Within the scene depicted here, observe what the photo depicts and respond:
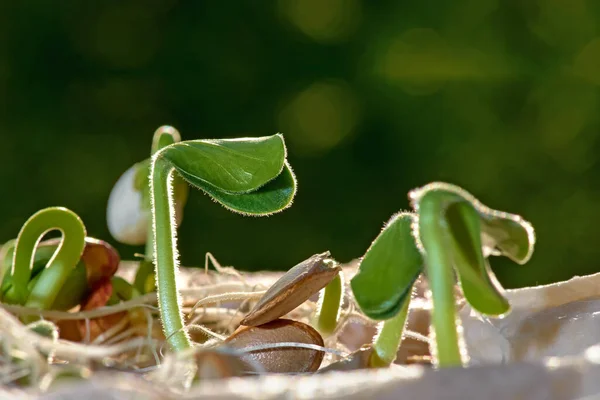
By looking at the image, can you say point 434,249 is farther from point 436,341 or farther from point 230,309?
point 230,309

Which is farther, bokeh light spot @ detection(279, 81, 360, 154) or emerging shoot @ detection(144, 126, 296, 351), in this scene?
bokeh light spot @ detection(279, 81, 360, 154)

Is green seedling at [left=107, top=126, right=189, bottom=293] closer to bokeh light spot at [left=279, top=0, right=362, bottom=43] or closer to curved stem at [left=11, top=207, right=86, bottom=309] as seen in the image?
curved stem at [left=11, top=207, right=86, bottom=309]

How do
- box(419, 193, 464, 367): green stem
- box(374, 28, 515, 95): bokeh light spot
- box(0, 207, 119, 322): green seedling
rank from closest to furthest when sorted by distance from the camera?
box(419, 193, 464, 367): green stem, box(0, 207, 119, 322): green seedling, box(374, 28, 515, 95): bokeh light spot

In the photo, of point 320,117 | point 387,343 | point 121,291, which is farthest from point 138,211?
point 320,117

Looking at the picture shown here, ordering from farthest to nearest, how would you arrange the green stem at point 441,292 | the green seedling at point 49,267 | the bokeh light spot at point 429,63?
the bokeh light spot at point 429,63
the green seedling at point 49,267
the green stem at point 441,292

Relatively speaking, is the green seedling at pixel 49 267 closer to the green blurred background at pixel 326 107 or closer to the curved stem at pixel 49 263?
the curved stem at pixel 49 263

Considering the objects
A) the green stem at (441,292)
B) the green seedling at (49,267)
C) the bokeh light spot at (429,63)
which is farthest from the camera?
the bokeh light spot at (429,63)

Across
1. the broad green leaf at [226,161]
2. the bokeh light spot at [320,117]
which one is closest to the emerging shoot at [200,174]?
the broad green leaf at [226,161]

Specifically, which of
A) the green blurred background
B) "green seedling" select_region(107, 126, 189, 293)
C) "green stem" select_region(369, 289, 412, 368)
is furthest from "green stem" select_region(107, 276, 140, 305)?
the green blurred background

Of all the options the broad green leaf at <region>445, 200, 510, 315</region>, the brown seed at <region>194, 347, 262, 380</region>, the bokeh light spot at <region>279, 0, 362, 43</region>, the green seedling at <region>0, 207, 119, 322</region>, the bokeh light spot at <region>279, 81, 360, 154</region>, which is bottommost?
the bokeh light spot at <region>279, 81, 360, 154</region>
